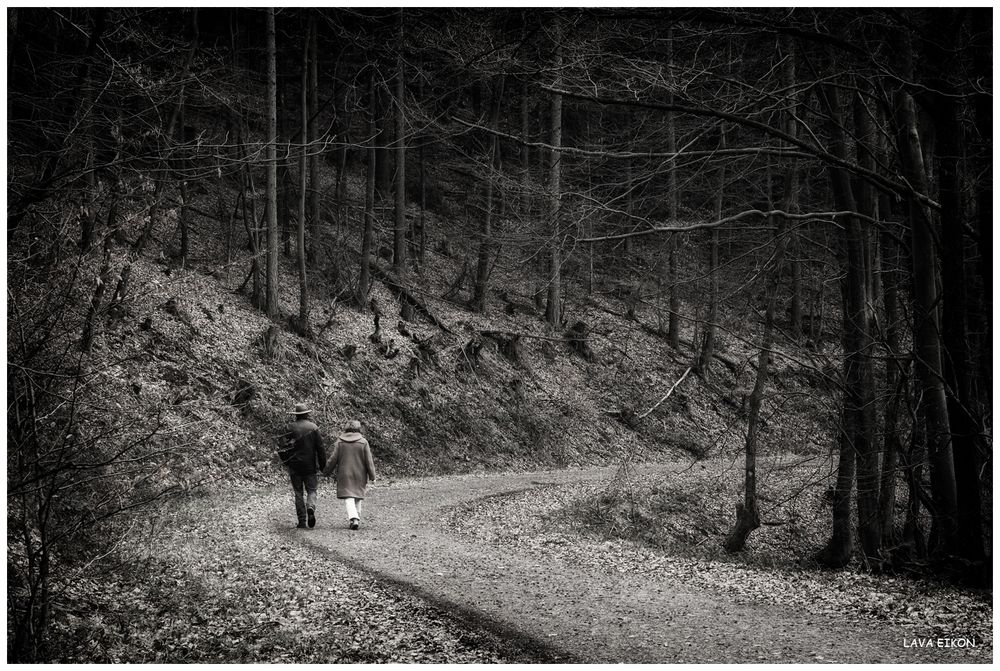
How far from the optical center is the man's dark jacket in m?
11.2

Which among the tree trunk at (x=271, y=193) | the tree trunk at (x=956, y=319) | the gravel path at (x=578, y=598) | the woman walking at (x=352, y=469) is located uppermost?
the tree trunk at (x=271, y=193)

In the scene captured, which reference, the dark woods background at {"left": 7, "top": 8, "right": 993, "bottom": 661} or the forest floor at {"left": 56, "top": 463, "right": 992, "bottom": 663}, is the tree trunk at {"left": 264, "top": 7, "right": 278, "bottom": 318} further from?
the forest floor at {"left": 56, "top": 463, "right": 992, "bottom": 663}

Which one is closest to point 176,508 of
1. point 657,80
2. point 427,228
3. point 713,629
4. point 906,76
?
point 713,629

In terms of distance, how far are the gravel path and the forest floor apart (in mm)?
24

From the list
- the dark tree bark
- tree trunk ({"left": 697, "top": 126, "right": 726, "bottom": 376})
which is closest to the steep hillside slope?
the dark tree bark

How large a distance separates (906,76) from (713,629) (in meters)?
6.00

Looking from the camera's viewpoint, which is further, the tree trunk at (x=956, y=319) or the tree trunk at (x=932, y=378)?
the tree trunk at (x=932, y=378)

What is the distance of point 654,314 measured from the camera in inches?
1277

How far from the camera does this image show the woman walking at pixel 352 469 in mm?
11344

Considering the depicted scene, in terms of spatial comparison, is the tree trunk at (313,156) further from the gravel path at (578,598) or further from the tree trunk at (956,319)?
the tree trunk at (956,319)

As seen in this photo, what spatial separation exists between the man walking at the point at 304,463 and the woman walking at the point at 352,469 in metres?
0.23

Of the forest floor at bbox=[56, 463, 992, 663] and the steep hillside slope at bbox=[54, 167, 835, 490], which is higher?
the steep hillside slope at bbox=[54, 167, 835, 490]

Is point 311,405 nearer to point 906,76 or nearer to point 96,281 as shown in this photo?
point 96,281

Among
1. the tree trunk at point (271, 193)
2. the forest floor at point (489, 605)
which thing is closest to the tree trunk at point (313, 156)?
the tree trunk at point (271, 193)
